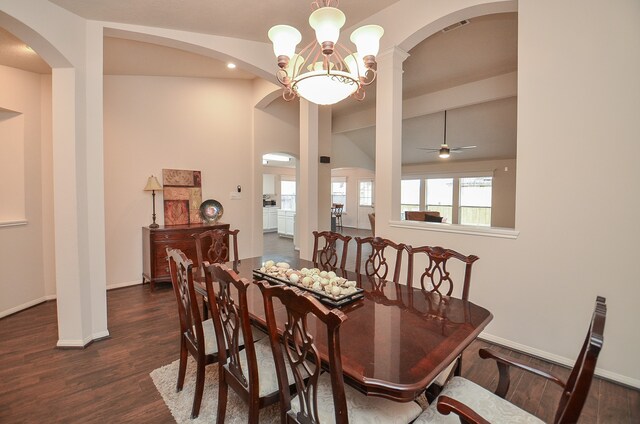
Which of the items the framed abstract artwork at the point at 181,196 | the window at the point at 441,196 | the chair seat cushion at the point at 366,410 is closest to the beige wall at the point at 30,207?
the framed abstract artwork at the point at 181,196

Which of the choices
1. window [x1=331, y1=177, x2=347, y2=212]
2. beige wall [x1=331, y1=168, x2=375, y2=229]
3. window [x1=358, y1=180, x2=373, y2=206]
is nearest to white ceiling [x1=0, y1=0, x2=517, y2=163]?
window [x1=358, y1=180, x2=373, y2=206]

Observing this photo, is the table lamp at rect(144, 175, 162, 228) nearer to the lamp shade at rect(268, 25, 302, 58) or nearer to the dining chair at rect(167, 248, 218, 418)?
the dining chair at rect(167, 248, 218, 418)

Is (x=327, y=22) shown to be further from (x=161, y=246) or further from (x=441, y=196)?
(x=441, y=196)

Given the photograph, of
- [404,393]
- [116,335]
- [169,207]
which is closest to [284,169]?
[169,207]

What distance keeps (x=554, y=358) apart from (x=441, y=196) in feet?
24.5

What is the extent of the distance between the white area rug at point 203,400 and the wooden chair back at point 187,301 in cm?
35

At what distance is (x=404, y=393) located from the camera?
1.00m

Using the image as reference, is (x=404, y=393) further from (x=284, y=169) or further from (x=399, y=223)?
(x=284, y=169)

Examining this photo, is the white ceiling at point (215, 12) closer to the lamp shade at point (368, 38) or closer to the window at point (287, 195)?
the lamp shade at point (368, 38)

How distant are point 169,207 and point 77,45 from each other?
2.35 m

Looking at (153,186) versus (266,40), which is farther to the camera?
(153,186)

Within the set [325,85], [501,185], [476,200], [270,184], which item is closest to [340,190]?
[270,184]

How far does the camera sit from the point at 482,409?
4.11 feet

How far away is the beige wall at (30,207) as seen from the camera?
10.7 ft
